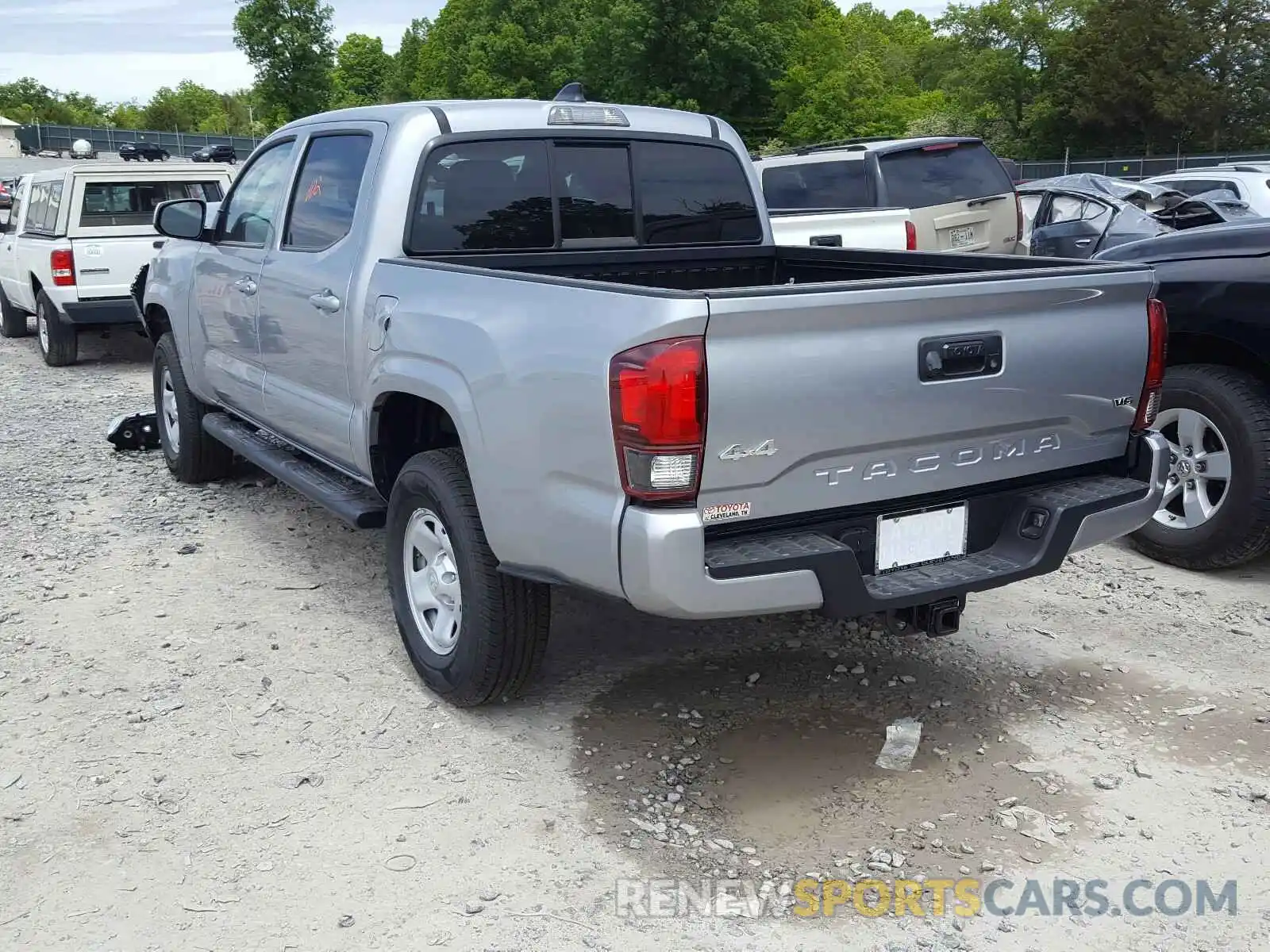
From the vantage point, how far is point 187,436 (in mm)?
7016

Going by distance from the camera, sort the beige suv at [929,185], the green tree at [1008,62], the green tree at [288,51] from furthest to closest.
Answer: the green tree at [288,51], the green tree at [1008,62], the beige suv at [929,185]

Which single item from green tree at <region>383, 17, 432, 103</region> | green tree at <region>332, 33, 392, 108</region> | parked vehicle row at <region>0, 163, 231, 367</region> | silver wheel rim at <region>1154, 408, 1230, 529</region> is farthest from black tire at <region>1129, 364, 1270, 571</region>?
green tree at <region>332, 33, 392, 108</region>

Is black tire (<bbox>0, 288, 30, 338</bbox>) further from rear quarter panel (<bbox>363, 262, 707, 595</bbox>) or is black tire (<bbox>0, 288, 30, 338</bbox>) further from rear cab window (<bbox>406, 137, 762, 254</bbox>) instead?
rear quarter panel (<bbox>363, 262, 707, 595</bbox>)

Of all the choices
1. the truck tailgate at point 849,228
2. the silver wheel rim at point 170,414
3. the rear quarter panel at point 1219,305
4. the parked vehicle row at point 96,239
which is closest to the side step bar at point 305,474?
the silver wheel rim at point 170,414

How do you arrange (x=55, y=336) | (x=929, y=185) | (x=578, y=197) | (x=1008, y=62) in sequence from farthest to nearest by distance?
(x=1008, y=62) < (x=55, y=336) < (x=929, y=185) < (x=578, y=197)

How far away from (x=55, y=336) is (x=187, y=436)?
19.8ft

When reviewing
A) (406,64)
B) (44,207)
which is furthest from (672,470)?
(406,64)

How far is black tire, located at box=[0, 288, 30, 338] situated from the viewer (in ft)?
48.2

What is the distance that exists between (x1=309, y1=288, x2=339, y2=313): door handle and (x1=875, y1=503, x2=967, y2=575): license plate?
2.31 metres

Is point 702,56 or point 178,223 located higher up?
point 702,56

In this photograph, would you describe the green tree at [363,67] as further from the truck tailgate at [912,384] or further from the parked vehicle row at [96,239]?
the truck tailgate at [912,384]

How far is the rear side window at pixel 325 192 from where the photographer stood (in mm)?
4754

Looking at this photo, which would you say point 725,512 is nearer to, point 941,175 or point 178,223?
point 178,223

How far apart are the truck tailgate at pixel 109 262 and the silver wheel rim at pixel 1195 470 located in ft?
30.9
